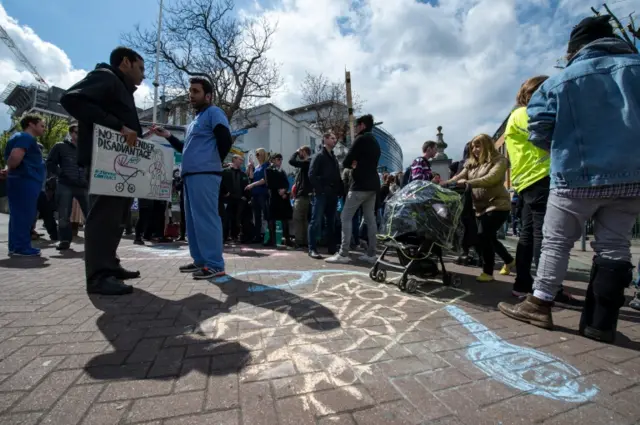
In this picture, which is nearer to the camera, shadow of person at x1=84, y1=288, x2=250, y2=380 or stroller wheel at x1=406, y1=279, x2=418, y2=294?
shadow of person at x1=84, y1=288, x2=250, y2=380

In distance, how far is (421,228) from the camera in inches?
127

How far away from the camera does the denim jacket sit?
195cm

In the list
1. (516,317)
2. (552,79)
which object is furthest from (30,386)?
(552,79)

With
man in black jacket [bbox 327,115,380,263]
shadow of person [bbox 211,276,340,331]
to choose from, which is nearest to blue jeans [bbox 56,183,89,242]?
shadow of person [bbox 211,276,340,331]

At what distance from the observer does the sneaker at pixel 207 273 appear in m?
3.41

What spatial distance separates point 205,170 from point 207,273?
1.14 meters

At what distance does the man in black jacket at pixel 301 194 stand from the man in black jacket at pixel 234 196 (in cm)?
147

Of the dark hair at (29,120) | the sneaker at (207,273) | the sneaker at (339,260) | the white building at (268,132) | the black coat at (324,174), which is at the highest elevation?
the white building at (268,132)

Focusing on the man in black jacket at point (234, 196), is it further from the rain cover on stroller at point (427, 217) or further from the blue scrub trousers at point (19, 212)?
the rain cover on stroller at point (427, 217)

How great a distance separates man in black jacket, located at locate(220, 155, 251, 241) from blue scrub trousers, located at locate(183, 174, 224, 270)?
3.33 metres

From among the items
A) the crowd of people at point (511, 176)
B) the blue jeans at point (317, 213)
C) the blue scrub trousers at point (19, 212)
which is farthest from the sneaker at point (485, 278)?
the blue scrub trousers at point (19, 212)

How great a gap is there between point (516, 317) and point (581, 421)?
3.97 ft

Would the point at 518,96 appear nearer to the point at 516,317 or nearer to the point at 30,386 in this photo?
the point at 516,317

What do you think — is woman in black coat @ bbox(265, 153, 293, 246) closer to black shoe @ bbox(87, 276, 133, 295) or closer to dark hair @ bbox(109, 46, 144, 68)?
dark hair @ bbox(109, 46, 144, 68)
